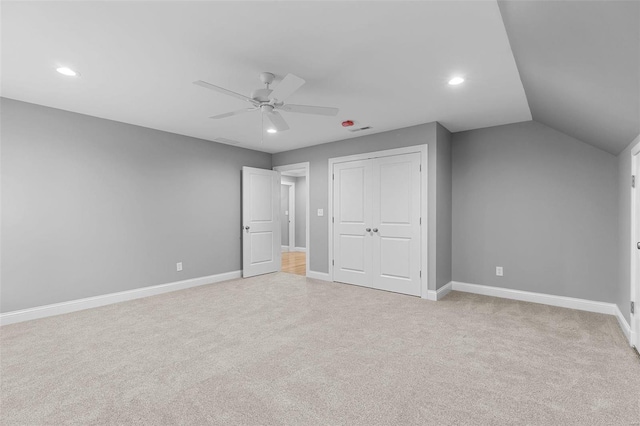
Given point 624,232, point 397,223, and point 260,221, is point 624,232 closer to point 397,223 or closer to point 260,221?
point 397,223

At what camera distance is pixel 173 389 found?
205 centimetres

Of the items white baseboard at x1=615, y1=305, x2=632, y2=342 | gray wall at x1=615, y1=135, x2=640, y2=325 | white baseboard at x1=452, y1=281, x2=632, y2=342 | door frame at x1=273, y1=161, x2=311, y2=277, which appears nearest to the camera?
white baseboard at x1=615, y1=305, x2=632, y2=342

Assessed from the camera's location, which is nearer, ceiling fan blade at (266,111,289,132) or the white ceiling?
the white ceiling

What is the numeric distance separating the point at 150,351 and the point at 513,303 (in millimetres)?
4185

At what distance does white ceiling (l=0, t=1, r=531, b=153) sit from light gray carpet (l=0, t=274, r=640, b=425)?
7.85ft

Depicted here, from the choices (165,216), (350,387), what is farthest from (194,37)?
(165,216)

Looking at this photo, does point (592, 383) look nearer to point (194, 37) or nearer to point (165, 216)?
point (194, 37)

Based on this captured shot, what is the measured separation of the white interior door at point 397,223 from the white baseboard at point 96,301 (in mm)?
2812

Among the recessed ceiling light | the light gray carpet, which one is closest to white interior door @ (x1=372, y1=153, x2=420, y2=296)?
the light gray carpet

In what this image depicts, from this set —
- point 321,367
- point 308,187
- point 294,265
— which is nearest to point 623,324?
point 321,367

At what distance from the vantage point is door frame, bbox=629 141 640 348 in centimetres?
262

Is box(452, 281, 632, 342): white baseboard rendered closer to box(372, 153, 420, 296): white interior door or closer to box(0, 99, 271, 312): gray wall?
box(372, 153, 420, 296): white interior door

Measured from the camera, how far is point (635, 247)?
2717 millimetres

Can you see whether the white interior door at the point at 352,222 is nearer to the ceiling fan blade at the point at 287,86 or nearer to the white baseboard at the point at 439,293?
the white baseboard at the point at 439,293
